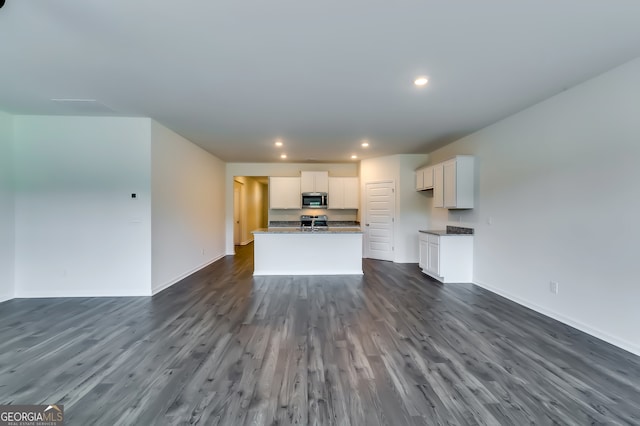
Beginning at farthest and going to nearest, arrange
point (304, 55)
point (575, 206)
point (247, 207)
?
point (247, 207) → point (575, 206) → point (304, 55)

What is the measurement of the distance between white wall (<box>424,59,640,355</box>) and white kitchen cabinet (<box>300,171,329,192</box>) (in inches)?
165

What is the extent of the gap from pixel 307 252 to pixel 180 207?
267cm

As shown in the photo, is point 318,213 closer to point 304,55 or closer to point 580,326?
point 304,55

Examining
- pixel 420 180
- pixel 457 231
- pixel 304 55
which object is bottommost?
pixel 457 231

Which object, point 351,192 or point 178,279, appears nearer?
point 178,279

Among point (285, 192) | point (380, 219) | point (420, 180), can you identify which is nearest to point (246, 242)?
point (285, 192)

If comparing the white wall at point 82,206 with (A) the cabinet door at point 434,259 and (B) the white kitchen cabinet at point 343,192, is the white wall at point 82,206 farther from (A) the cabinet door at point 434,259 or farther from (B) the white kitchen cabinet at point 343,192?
(A) the cabinet door at point 434,259

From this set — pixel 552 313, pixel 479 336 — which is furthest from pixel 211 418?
pixel 552 313

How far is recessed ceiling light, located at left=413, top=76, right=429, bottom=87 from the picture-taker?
2809mm

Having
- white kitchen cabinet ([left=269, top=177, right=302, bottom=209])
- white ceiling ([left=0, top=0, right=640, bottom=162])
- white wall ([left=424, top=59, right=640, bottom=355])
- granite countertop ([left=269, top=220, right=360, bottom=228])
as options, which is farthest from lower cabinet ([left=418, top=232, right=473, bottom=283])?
white kitchen cabinet ([left=269, top=177, right=302, bottom=209])

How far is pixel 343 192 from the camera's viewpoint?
7.73 metres

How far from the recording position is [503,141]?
13.7ft

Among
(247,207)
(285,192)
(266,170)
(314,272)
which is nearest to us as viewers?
(314,272)

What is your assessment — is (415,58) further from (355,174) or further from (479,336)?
(355,174)
